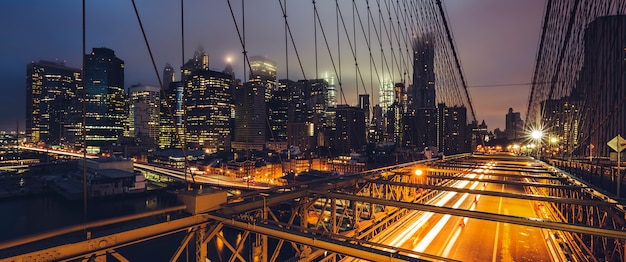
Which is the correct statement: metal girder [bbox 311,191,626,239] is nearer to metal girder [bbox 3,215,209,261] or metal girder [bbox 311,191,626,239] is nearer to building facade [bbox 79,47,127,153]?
metal girder [bbox 3,215,209,261]

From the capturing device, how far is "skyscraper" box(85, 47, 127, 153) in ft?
483

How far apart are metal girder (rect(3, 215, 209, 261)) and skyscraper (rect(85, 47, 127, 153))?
167 metres

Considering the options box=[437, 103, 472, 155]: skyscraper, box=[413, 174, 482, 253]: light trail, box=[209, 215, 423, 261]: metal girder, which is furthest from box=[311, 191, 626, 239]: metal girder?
box=[437, 103, 472, 155]: skyscraper

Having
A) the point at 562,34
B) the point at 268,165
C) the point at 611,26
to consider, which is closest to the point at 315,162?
the point at 268,165

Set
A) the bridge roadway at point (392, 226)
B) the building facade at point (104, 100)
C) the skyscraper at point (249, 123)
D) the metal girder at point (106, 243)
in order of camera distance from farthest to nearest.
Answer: the skyscraper at point (249, 123), the building facade at point (104, 100), the bridge roadway at point (392, 226), the metal girder at point (106, 243)

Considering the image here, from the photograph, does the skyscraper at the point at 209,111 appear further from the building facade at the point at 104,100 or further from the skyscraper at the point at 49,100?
the skyscraper at the point at 49,100

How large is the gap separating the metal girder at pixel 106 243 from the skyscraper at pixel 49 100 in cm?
20779

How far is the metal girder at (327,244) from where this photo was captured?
113 inches

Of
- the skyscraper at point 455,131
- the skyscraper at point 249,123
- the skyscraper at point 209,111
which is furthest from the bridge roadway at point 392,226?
the skyscraper at point 209,111

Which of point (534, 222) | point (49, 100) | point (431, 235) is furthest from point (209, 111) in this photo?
point (534, 222)

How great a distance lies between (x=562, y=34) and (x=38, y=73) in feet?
827

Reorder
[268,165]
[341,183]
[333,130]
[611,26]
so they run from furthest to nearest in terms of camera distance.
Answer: [333,130] < [268,165] < [611,26] < [341,183]

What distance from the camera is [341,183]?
790 centimetres

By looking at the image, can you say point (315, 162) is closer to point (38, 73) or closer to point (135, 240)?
point (135, 240)
